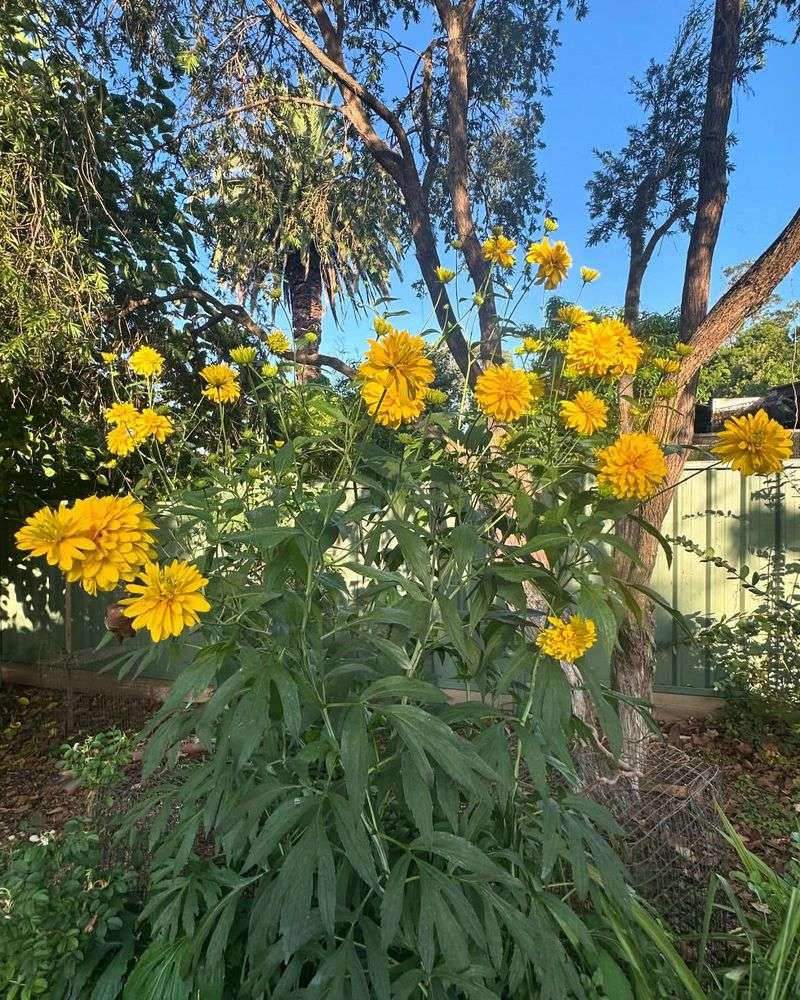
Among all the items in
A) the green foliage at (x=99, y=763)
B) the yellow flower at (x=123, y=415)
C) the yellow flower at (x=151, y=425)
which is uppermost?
the yellow flower at (x=123, y=415)

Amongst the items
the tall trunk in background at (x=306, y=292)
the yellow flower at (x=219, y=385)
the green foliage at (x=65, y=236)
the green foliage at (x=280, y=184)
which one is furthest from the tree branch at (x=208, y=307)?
the tall trunk in background at (x=306, y=292)

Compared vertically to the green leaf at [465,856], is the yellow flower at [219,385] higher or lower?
higher

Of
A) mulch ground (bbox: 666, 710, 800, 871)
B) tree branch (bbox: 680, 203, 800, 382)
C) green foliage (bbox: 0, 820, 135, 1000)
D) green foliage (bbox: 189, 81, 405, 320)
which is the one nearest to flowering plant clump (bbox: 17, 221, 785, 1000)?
green foliage (bbox: 0, 820, 135, 1000)

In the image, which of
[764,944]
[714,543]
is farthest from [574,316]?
[714,543]

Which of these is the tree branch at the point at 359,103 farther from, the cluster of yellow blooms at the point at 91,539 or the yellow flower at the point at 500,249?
the cluster of yellow blooms at the point at 91,539

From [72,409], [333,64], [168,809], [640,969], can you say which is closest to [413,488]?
[168,809]

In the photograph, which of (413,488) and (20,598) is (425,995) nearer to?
(413,488)

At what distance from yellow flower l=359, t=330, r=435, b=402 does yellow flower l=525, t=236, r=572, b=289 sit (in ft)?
2.02

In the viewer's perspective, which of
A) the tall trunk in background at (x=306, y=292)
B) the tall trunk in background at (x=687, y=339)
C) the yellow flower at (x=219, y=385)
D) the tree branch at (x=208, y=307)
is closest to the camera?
the yellow flower at (x=219, y=385)

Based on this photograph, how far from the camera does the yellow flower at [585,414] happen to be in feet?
4.58

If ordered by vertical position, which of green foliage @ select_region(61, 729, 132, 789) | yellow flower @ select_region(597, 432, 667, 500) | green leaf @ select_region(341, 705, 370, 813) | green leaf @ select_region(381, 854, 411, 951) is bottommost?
green foliage @ select_region(61, 729, 132, 789)

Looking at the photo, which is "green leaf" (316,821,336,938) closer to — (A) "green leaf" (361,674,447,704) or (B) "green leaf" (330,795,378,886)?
(B) "green leaf" (330,795,378,886)

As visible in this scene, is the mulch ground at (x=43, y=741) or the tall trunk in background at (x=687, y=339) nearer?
the tall trunk in background at (x=687, y=339)

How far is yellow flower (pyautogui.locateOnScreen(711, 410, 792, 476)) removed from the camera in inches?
49.3
